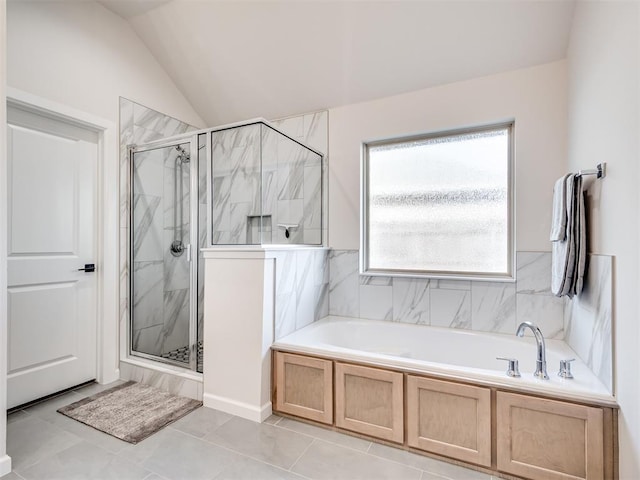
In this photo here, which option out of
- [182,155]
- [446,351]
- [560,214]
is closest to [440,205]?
[560,214]

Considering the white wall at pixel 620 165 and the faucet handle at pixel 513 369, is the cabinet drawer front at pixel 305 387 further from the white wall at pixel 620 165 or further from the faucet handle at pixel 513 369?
the white wall at pixel 620 165

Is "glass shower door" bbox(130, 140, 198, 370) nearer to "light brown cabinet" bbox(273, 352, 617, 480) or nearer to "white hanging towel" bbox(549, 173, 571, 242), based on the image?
"light brown cabinet" bbox(273, 352, 617, 480)

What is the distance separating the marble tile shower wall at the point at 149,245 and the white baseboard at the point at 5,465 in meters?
1.13

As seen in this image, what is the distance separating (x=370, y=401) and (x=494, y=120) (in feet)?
7.17

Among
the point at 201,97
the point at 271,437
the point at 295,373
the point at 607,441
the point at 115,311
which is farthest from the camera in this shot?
the point at 201,97

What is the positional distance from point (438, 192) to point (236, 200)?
1.65 m

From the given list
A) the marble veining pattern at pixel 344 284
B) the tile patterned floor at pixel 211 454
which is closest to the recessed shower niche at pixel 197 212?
the marble veining pattern at pixel 344 284

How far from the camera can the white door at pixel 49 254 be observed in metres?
2.24

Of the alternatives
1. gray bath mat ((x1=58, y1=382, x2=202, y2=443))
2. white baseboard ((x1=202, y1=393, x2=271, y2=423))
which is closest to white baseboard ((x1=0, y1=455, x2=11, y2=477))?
gray bath mat ((x1=58, y1=382, x2=202, y2=443))

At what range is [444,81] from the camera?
261 cm

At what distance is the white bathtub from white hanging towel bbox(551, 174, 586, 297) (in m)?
0.46

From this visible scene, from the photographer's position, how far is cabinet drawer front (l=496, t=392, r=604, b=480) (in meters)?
1.46

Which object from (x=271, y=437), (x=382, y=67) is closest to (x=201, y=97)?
(x=382, y=67)

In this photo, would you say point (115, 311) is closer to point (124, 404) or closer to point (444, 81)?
point (124, 404)
